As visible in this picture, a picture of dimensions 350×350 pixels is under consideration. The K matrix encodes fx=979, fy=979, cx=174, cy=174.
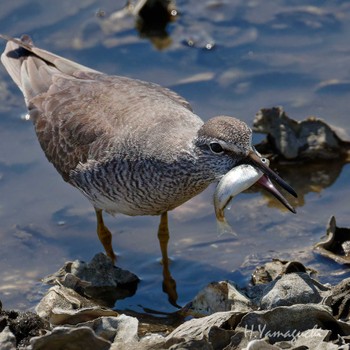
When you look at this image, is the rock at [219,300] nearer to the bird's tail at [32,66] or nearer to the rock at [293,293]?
→ the rock at [293,293]

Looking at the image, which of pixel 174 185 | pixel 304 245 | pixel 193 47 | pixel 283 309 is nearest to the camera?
pixel 283 309

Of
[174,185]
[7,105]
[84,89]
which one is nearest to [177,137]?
[174,185]

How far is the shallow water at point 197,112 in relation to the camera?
356 inches

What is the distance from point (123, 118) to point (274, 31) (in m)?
4.36

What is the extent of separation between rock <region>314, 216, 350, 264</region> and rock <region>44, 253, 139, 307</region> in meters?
1.74

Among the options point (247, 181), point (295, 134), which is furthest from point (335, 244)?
point (295, 134)

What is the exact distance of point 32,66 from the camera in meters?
9.97

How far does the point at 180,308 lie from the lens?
833 centimetres

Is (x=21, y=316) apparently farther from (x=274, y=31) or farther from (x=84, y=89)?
(x=274, y=31)

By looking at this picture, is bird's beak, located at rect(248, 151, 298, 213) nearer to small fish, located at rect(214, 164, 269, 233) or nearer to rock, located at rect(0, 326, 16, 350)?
small fish, located at rect(214, 164, 269, 233)

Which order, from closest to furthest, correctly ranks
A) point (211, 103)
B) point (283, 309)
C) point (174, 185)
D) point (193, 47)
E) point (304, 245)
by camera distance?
point (283, 309)
point (174, 185)
point (304, 245)
point (211, 103)
point (193, 47)

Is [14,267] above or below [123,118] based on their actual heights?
below

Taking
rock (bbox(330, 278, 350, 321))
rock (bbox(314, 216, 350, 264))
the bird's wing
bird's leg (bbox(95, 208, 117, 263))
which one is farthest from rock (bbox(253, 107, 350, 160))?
rock (bbox(330, 278, 350, 321))

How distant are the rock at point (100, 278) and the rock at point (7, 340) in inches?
71.3
